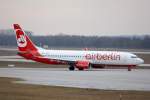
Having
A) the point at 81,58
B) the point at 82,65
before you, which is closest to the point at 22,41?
the point at 81,58

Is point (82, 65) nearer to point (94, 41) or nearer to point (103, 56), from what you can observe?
point (103, 56)

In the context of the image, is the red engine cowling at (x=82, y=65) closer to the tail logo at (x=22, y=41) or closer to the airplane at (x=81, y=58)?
the airplane at (x=81, y=58)

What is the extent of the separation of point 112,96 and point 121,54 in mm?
44314

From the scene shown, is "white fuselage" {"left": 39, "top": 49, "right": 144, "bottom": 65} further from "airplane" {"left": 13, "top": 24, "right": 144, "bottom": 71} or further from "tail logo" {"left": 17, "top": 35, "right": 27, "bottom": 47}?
"tail logo" {"left": 17, "top": 35, "right": 27, "bottom": 47}

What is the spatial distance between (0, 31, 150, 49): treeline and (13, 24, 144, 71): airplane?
3342 inches

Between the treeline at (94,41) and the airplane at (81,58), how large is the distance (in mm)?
84878

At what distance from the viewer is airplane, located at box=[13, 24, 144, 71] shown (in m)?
76.3

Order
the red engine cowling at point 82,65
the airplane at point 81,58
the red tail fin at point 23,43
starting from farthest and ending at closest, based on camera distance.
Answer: the red tail fin at point 23,43 → the airplane at point 81,58 → the red engine cowling at point 82,65

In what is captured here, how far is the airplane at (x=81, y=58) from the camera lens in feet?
250

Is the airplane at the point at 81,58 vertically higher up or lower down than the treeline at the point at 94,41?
lower down

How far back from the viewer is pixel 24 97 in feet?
100

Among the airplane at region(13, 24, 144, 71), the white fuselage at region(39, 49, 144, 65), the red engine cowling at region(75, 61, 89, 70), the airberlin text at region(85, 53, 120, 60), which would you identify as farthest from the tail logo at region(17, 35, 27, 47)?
the airberlin text at region(85, 53, 120, 60)

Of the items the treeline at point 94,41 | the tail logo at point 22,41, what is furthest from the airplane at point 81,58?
the treeline at point 94,41

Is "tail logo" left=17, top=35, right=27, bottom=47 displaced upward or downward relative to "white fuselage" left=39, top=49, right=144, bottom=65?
upward
